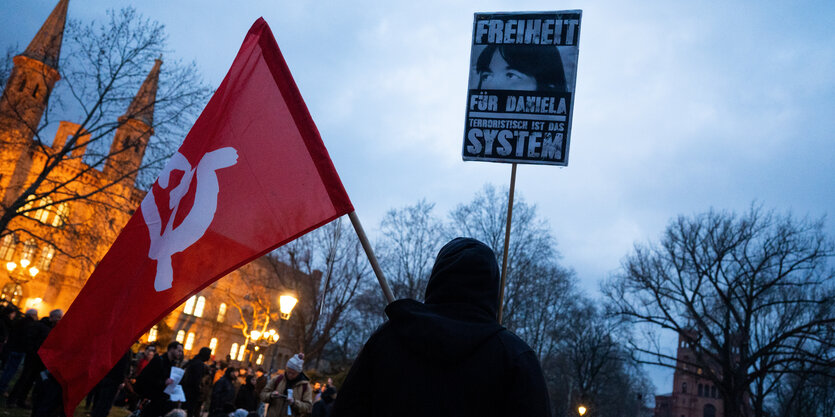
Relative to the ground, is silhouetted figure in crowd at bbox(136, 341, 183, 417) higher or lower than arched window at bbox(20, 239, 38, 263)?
lower

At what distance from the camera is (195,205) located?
4.15 m

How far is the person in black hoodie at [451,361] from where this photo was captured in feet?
6.95

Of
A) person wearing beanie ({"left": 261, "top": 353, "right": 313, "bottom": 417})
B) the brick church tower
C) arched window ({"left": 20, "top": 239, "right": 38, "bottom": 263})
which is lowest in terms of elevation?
person wearing beanie ({"left": 261, "top": 353, "right": 313, "bottom": 417})

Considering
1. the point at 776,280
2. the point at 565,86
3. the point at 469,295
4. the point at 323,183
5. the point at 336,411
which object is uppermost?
the point at 776,280

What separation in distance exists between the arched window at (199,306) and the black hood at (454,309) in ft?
204

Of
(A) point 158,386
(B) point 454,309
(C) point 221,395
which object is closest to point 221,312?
(C) point 221,395

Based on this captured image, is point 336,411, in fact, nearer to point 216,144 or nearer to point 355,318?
point 216,144

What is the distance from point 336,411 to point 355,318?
5236 cm

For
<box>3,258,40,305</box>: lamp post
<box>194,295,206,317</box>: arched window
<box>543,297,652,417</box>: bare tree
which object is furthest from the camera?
<box>194,295,206,317</box>: arched window

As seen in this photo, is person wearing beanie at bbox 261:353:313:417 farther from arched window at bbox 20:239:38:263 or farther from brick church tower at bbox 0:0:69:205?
arched window at bbox 20:239:38:263

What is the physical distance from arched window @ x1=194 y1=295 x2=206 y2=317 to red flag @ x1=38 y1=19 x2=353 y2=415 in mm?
59961

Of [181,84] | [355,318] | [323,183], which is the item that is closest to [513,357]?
[323,183]

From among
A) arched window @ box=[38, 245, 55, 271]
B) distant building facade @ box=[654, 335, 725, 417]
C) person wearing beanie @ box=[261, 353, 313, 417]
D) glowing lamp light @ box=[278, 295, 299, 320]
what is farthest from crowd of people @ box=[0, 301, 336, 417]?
distant building facade @ box=[654, 335, 725, 417]

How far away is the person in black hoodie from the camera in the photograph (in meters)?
2.12
